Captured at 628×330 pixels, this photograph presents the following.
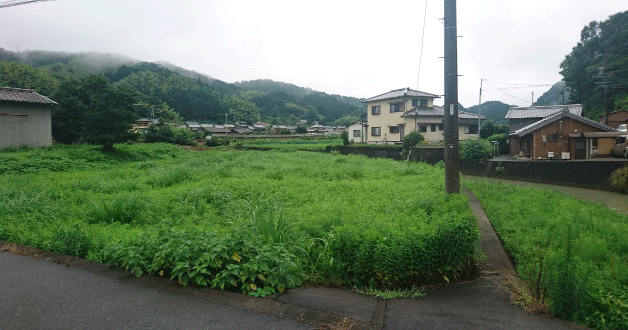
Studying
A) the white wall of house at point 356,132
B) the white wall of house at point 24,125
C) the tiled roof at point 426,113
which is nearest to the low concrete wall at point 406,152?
the tiled roof at point 426,113

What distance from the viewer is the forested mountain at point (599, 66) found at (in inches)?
1490

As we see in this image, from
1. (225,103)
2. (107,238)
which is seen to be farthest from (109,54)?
(107,238)

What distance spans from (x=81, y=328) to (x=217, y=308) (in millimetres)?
1109

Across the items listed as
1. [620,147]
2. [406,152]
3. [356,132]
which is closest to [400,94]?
[356,132]

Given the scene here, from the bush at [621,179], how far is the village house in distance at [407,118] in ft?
67.3

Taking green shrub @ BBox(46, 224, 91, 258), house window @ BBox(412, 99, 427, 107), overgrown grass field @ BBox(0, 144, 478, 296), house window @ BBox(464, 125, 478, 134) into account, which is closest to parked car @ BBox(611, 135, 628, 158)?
house window @ BBox(464, 125, 478, 134)

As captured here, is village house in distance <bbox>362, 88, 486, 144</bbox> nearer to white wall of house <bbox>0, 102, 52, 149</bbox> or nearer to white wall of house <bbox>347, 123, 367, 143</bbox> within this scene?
white wall of house <bbox>347, 123, 367, 143</bbox>

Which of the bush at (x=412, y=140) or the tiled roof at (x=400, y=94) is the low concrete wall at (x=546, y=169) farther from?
the tiled roof at (x=400, y=94)

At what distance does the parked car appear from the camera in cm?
2255

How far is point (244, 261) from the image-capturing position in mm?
4125

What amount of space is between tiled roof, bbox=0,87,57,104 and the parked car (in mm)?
36368

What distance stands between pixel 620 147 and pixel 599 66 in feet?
74.4

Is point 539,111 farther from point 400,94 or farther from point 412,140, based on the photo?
point 412,140

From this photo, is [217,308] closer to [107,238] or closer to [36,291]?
[36,291]
